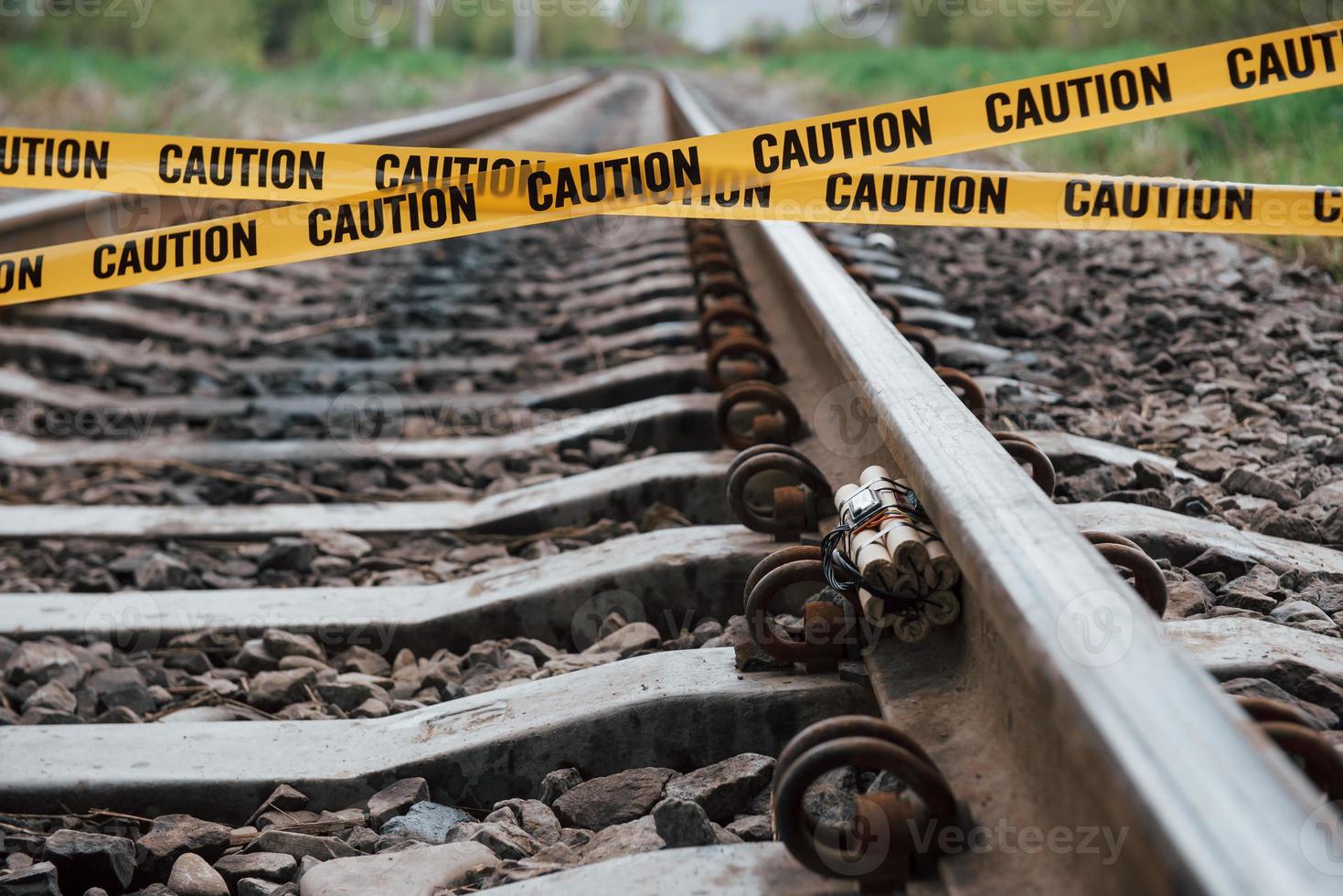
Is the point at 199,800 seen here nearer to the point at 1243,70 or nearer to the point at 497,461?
the point at 497,461

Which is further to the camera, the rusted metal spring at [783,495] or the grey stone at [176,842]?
the rusted metal spring at [783,495]

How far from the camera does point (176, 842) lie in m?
1.80

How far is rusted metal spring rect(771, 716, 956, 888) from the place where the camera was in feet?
4.33

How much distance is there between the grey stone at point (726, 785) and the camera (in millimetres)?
1675

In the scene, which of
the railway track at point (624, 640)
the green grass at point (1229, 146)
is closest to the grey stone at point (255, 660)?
the railway track at point (624, 640)

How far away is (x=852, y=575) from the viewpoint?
1.77 meters

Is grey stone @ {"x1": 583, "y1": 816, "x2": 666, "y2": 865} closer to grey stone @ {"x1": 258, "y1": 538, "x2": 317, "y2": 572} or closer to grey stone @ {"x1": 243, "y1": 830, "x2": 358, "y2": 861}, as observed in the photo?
grey stone @ {"x1": 243, "y1": 830, "x2": 358, "y2": 861}

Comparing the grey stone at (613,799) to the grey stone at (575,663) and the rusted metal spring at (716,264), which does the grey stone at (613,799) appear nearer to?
the grey stone at (575,663)

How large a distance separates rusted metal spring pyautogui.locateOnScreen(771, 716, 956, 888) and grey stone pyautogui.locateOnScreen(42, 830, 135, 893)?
0.99 metres

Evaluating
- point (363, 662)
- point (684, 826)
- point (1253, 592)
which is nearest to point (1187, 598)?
point (1253, 592)

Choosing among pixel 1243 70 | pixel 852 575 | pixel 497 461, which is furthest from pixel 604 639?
pixel 1243 70

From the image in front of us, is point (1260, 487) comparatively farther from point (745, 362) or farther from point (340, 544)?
point (340, 544)

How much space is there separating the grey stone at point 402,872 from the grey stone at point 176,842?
23 centimetres

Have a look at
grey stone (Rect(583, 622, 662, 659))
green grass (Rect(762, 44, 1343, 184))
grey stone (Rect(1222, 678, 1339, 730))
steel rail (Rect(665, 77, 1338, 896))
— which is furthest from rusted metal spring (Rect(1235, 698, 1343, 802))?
green grass (Rect(762, 44, 1343, 184))
